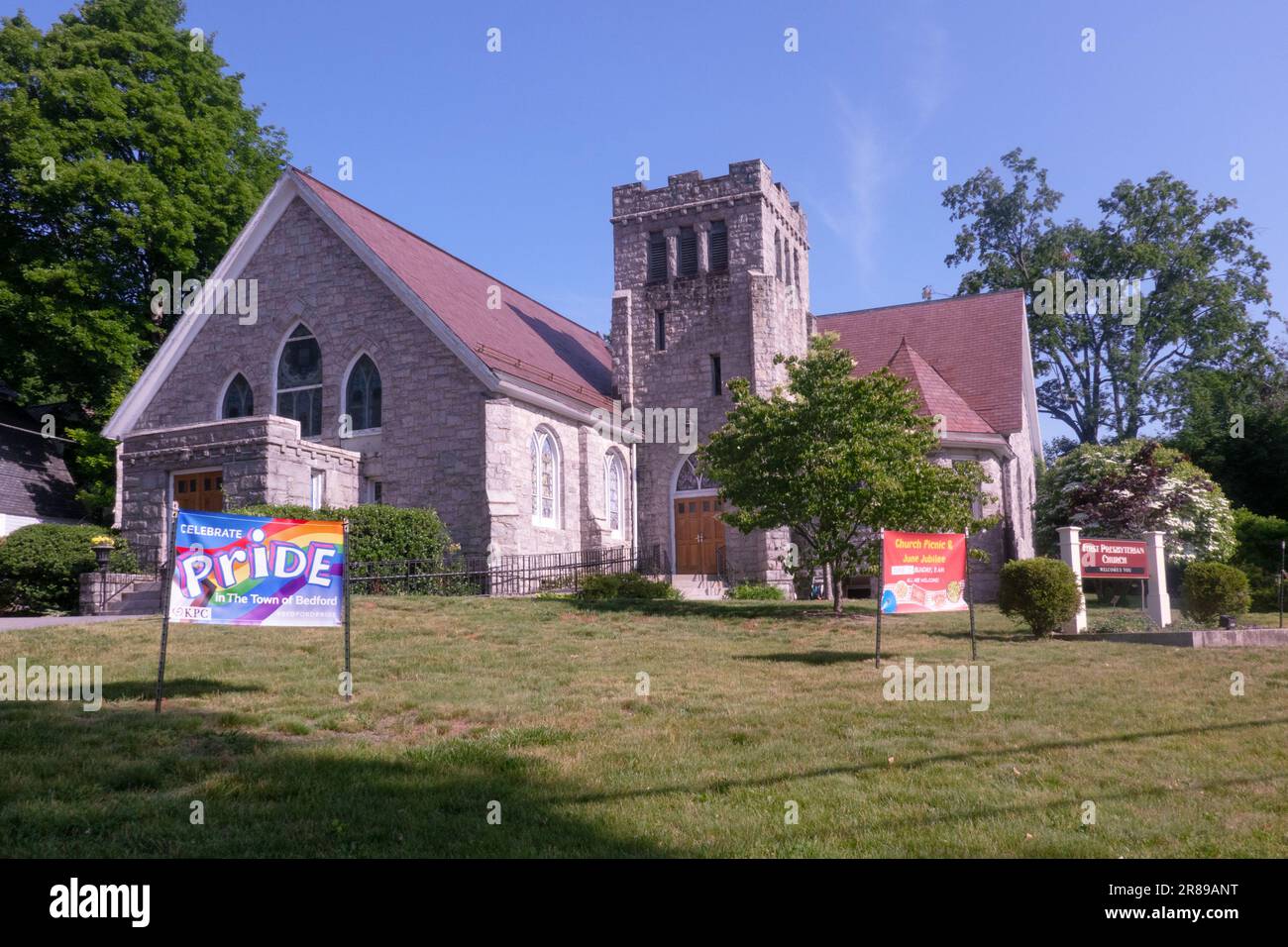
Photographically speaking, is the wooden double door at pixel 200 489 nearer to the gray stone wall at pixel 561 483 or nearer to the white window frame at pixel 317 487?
the white window frame at pixel 317 487

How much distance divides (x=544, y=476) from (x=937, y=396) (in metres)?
11.4

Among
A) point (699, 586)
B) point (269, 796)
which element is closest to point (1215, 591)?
point (699, 586)

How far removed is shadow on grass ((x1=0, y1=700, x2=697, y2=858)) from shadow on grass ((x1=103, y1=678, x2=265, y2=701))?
114cm

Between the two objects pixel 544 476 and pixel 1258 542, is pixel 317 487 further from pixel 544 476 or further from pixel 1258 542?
pixel 1258 542

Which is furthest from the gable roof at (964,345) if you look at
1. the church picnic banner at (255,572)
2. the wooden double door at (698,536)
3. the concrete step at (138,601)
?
the church picnic banner at (255,572)

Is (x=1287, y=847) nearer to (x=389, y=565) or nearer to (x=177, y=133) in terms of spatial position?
(x=389, y=565)

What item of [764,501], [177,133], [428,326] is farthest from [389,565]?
[177,133]

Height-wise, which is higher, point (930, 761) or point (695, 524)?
point (695, 524)

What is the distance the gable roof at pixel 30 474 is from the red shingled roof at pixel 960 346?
81.6ft

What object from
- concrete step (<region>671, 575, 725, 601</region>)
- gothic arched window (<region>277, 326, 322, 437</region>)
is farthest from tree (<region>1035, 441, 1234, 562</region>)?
gothic arched window (<region>277, 326, 322, 437</region>)

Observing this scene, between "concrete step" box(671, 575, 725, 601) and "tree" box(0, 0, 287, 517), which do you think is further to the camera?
"tree" box(0, 0, 287, 517)

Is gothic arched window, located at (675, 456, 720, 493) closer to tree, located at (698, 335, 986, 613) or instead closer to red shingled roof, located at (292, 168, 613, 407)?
red shingled roof, located at (292, 168, 613, 407)

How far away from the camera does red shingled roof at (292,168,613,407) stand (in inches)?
953

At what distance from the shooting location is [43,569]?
1964 centimetres
